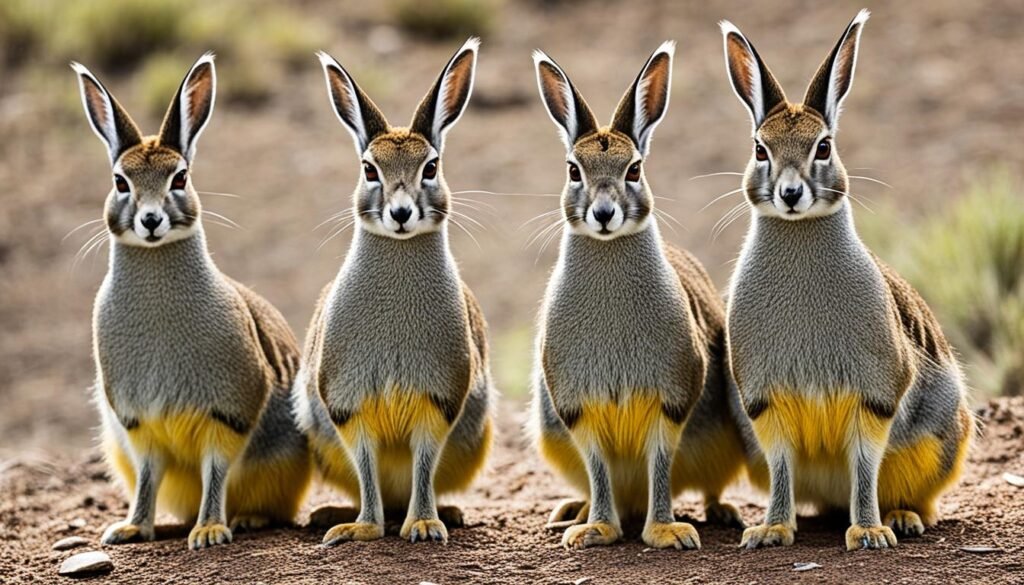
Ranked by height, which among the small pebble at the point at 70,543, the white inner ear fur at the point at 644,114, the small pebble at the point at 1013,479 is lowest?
the small pebble at the point at 1013,479

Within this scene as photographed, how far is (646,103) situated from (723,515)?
2153 mm

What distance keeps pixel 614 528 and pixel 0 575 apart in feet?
9.86

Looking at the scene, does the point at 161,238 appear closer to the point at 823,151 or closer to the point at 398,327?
the point at 398,327

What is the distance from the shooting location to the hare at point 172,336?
24.9 ft

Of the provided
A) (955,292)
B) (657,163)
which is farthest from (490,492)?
→ (657,163)

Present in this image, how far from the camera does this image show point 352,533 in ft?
24.5

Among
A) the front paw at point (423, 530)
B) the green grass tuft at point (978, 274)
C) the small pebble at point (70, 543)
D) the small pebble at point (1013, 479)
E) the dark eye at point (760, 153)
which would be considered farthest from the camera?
the green grass tuft at point (978, 274)

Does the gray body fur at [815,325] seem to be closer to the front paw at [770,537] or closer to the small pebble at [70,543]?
the front paw at [770,537]

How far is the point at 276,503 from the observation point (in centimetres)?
819

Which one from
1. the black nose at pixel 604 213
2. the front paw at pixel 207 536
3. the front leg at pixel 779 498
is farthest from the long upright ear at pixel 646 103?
the front paw at pixel 207 536

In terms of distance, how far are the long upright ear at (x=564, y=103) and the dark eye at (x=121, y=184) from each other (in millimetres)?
2031

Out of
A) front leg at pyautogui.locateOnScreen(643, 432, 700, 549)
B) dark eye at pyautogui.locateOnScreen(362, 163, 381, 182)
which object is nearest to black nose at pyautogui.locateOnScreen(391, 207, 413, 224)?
dark eye at pyautogui.locateOnScreen(362, 163, 381, 182)

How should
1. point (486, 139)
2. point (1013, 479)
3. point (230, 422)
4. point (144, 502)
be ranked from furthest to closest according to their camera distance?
point (486, 139), point (1013, 479), point (144, 502), point (230, 422)

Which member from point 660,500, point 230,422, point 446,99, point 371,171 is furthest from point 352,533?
point 446,99
